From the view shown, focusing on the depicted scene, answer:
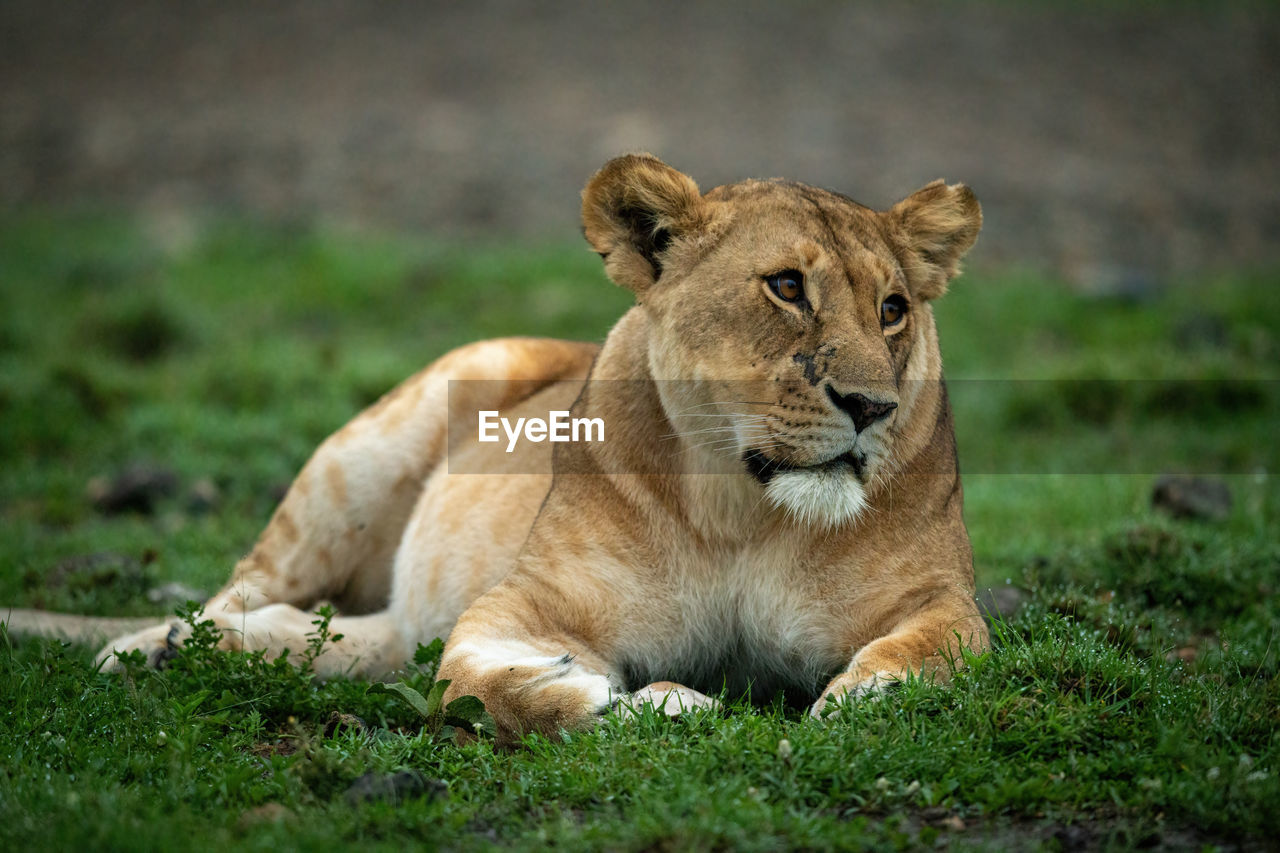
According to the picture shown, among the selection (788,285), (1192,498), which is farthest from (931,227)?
(1192,498)

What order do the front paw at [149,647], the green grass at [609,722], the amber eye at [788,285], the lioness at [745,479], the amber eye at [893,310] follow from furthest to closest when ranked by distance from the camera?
the front paw at [149,647], the amber eye at [893,310], the amber eye at [788,285], the lioness at [745,479], the green grass at [609,722]

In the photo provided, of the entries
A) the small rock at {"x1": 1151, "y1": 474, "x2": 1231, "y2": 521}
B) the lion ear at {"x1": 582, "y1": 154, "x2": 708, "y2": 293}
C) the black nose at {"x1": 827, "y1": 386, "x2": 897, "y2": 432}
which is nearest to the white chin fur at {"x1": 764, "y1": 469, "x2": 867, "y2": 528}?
the black nose at {"x1": 827, "y1": 386, "x2": 897, "y2": 432}

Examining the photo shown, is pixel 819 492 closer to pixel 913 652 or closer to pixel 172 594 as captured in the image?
pixel 913 652

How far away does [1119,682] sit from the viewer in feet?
10.7

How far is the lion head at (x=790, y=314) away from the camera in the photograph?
3234 mm

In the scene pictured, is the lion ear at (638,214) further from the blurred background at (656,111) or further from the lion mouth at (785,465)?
the blurred background at (656,111)

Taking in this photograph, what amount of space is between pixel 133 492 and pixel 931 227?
4.62m

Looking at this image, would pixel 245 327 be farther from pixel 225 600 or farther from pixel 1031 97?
pixel 1031 97

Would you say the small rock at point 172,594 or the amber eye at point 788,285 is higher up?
the amber eye at point 788,285

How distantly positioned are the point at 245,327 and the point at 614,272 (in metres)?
6.79

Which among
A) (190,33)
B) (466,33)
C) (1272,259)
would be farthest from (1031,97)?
(190,33)

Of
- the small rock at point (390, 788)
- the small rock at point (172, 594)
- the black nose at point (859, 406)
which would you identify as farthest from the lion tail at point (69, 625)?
the black nose at point (859, 406)

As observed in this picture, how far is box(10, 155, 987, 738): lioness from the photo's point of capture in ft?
10.7

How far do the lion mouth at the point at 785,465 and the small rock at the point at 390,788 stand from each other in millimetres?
1129
